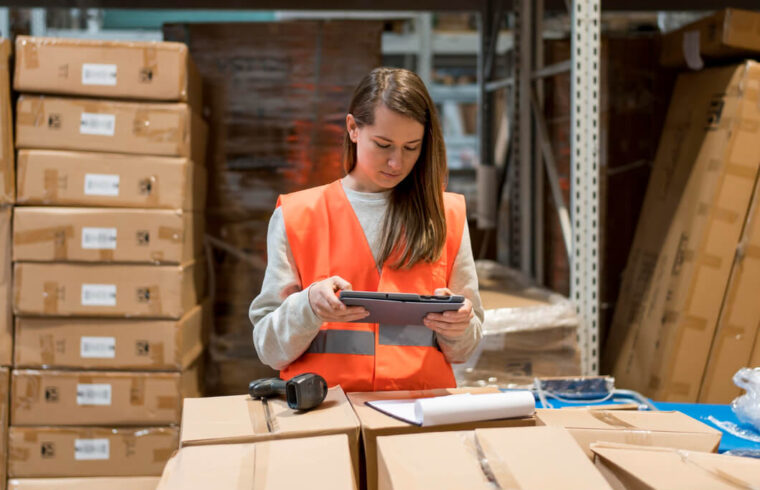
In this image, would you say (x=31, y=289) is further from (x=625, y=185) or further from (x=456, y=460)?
(x=625, y=185)

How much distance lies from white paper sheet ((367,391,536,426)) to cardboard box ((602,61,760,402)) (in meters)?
1.90

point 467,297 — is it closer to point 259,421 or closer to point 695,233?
point 259,421

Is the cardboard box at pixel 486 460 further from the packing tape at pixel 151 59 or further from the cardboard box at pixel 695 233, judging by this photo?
the packing tape at pixel 151 59

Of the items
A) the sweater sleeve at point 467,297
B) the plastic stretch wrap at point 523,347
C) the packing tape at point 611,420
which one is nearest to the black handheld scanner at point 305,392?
the sweater sleeve at point 467,297

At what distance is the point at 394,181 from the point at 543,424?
581 mm

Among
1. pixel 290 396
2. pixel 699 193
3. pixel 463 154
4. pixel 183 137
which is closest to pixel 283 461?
pixel 290 396

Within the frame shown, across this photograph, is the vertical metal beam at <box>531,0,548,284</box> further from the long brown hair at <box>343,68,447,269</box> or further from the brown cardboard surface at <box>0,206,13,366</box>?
Answer: the brown cardboard surface at <box>0,206,13,366</box>

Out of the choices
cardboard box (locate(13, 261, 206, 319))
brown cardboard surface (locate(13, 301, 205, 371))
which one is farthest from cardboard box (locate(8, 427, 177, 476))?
cardboard box (locate(13, 261, 206, 319))

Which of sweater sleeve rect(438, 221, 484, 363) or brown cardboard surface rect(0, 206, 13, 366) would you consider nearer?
sweater sleeve rect(438, 221, 484, 363)

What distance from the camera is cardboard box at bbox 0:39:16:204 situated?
A: 2.77 m

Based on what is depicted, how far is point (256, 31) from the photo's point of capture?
3436 mm

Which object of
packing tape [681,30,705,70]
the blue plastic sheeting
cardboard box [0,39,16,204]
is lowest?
the blue plastic sheeting

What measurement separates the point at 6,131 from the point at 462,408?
231 centimetres

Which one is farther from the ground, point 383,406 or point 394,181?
point 394,181
